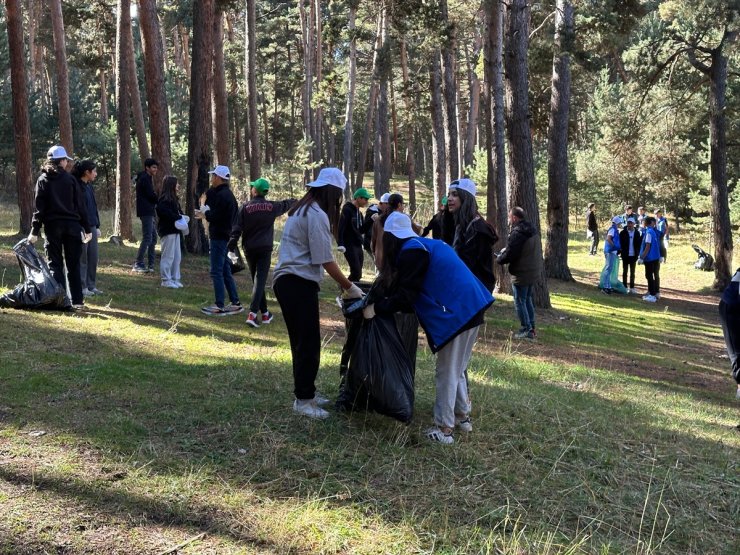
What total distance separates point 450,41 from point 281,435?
13519mm

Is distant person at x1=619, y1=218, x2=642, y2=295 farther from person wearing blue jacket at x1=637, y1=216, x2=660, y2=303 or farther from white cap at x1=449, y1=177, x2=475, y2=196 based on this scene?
white cap at x1=449, y1=177, x2=475, y2=196

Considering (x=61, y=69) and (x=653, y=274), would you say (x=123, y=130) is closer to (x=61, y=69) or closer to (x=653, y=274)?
(x=61, y=69)

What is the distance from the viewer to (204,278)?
13.2 metres

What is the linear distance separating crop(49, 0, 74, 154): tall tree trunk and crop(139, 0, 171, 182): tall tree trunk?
16.0 feet

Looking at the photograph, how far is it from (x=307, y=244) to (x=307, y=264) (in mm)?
144

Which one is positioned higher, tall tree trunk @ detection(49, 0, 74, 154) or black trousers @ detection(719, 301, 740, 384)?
tall tree trunk @ detection(49, 0, 74, 154)

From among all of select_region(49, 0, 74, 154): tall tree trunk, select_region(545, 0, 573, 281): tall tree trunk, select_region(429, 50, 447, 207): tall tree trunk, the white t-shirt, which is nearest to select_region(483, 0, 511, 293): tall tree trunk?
select_region(545, 0, 573, 281): tall tree trunk

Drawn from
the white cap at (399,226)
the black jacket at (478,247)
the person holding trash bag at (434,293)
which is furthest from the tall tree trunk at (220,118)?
the person holding trash bag at (434,293)

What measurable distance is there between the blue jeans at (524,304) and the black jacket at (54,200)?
603 centimetres

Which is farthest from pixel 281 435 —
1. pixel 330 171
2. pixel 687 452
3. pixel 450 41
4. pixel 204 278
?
pixel 450 41

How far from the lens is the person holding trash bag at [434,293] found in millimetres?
5094

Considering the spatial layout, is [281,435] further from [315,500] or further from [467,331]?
[467,331]

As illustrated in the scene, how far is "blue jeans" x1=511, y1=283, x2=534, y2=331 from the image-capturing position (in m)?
10.8

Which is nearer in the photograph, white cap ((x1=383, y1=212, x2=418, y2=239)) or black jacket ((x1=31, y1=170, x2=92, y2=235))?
white cap ((x1=383, y1=212, x2=418, y2=239))
